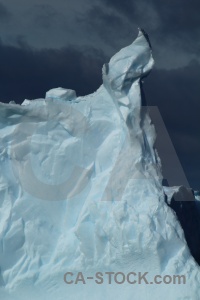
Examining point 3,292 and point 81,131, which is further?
point 81,131

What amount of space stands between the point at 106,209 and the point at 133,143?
1.67 m

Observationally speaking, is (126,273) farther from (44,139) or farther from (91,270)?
(44,139)

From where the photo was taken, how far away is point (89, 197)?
14.1 metres

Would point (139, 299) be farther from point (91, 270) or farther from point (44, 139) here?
point (44, 139)

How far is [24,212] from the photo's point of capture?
46.8ft

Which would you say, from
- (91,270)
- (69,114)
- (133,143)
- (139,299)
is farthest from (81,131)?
(139,299)

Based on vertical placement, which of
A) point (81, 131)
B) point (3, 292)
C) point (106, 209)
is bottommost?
point (3, 292)

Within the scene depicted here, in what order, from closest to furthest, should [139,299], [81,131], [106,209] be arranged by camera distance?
1. [139,299]
2. [106,209]
3. [81,131]

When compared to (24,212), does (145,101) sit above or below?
above

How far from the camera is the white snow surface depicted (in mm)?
12906

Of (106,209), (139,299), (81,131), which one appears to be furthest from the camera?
(81,131)

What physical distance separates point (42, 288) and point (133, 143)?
13.0 feet

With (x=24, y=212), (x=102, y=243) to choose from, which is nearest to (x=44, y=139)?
(x=24, y=212)

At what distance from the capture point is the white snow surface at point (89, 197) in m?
12.9
